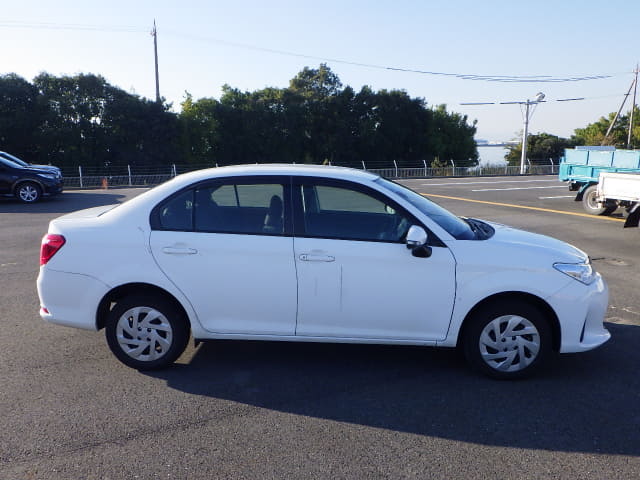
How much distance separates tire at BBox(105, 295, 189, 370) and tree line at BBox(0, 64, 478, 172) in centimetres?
3508

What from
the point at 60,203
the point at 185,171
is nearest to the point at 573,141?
the point at 185,171

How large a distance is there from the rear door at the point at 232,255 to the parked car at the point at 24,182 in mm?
14198

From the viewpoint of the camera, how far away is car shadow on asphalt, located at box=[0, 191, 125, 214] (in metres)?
15.2

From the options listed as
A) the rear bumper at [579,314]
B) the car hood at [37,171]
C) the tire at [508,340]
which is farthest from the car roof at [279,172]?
the car hood at [37,171]

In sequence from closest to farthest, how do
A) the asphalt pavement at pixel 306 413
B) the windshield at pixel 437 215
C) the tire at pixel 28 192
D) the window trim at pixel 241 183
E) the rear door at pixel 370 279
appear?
the asphalt pavement at pixel 306 413 < the rear door at pixel 370 279 < the window trim at pixel 241 183 < the windshield at pixel 437 215 < the tire at pixel 28 192

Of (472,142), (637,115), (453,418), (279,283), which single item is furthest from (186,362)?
(637,115)

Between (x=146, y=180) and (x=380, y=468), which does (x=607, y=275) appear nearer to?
(x=380, y=468)

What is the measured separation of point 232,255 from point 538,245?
240 centimetres

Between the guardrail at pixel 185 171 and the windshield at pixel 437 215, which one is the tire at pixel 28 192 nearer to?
the guardrail at pixel 185 171

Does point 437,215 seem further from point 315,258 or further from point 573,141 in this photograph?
point 573,141

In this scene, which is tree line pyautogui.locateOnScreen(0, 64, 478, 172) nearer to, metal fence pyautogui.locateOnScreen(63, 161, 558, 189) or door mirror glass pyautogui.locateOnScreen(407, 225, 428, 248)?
metal fence pyautogui.locateOnScreen(63, 161, 558, 189)

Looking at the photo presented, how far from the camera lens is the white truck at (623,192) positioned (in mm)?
11773

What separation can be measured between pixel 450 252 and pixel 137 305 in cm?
242

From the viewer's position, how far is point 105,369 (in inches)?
180
